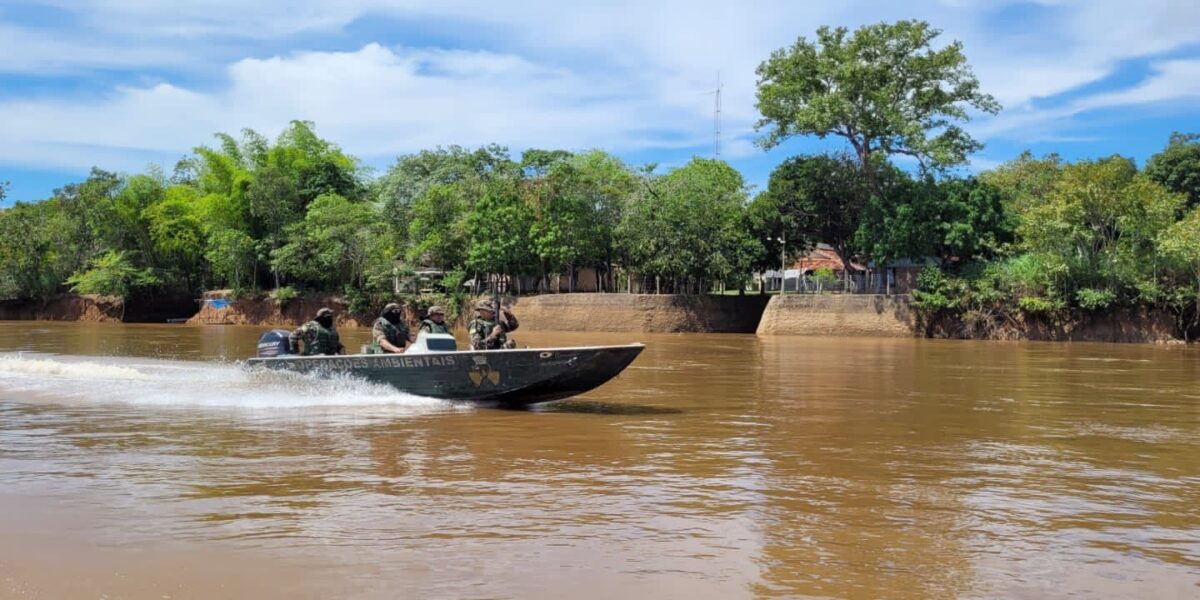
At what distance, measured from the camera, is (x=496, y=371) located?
472 inches

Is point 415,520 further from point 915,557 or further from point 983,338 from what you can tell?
point 983,338

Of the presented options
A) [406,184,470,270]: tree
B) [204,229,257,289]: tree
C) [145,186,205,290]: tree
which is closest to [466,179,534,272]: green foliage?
[406,184,470,270]: tree

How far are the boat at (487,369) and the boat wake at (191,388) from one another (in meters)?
0.22

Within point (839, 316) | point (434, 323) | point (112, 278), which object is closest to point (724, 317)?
point (839, 316)

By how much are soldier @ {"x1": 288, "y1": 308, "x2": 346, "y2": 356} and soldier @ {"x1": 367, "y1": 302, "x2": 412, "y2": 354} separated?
34.4 inches

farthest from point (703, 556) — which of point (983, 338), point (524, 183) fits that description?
point (524, 183)

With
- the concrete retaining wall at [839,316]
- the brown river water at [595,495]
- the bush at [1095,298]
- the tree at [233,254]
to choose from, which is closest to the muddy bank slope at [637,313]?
the concrete retaining wall at [839,316]

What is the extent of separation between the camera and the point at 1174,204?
3131 centimetres

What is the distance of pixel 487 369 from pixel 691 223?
28.1m

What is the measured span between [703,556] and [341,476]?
3572 millimetres

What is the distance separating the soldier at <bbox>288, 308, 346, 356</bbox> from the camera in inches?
546

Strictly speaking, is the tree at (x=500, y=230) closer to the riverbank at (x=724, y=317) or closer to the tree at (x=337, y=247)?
the riverbank at (x=724, y=317)

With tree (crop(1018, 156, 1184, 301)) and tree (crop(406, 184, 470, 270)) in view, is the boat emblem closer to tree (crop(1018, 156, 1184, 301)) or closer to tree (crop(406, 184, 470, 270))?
tree (crop(1018, 156, 1184, 301))

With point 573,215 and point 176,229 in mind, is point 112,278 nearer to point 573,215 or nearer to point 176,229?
point 176,229
